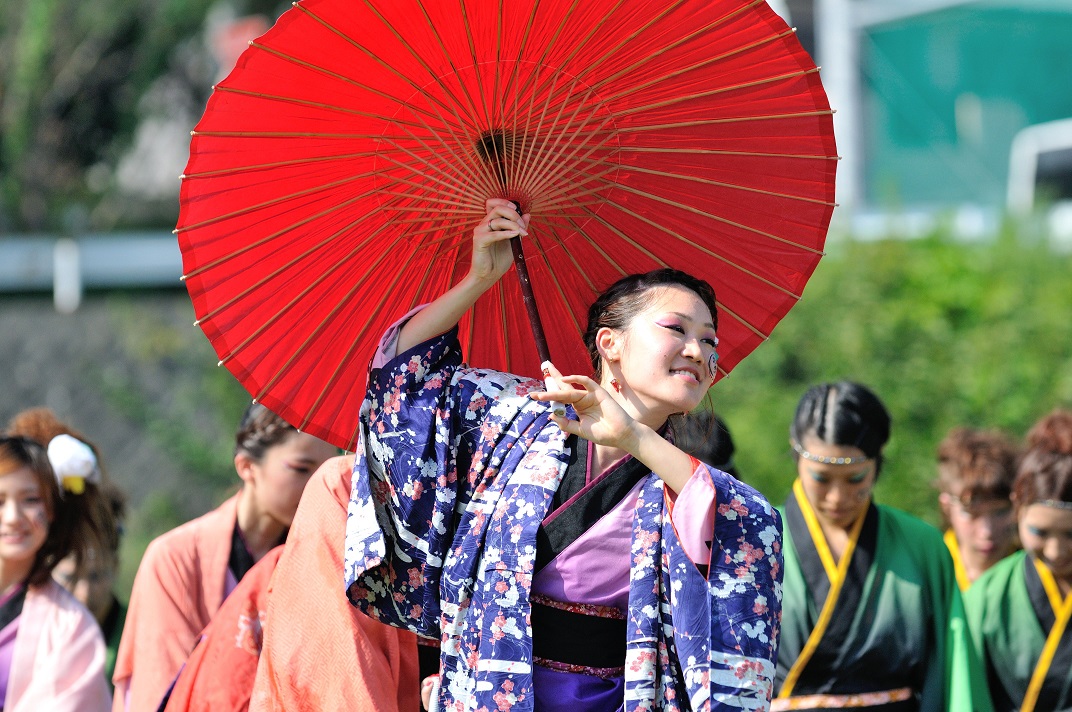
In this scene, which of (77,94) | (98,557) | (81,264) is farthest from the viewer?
(77,94)

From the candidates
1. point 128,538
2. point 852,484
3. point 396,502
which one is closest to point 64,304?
point 128,538

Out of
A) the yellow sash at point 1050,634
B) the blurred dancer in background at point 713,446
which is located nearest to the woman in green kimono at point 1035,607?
the yellow sash at point 1050,634

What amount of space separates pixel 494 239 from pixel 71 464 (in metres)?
2.44

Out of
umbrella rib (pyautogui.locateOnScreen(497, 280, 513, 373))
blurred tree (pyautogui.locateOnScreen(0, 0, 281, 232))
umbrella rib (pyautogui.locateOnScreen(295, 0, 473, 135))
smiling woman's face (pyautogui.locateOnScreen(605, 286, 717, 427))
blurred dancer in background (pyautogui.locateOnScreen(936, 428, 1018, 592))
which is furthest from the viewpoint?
blurred tree (pyautogui.locateOnScreen(0, 0, 281, 232))

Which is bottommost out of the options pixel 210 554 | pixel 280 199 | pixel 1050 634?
pixel 1050 634

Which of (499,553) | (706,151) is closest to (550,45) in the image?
(706,151)

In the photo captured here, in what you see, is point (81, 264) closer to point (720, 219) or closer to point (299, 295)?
point (299, 295)

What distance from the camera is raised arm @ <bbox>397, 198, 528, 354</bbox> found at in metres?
2.78

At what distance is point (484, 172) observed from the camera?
281 cm

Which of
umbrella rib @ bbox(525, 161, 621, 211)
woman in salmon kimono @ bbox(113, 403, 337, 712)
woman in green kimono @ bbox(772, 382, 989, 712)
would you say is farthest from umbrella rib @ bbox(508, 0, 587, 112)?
woman in green kimono @ bbox(772, 382, 989, 712)

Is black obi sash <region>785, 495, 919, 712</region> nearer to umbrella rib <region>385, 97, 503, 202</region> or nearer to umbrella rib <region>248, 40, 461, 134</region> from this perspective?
umbrella rib <region>385, 97, 503, 202</region>

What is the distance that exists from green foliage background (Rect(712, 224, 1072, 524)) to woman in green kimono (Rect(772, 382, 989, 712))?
3322 mm

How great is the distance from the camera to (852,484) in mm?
4480

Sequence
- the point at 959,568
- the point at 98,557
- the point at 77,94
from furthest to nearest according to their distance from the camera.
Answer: the point at 77,94 < the point at 959,568 < the point at 98,557
